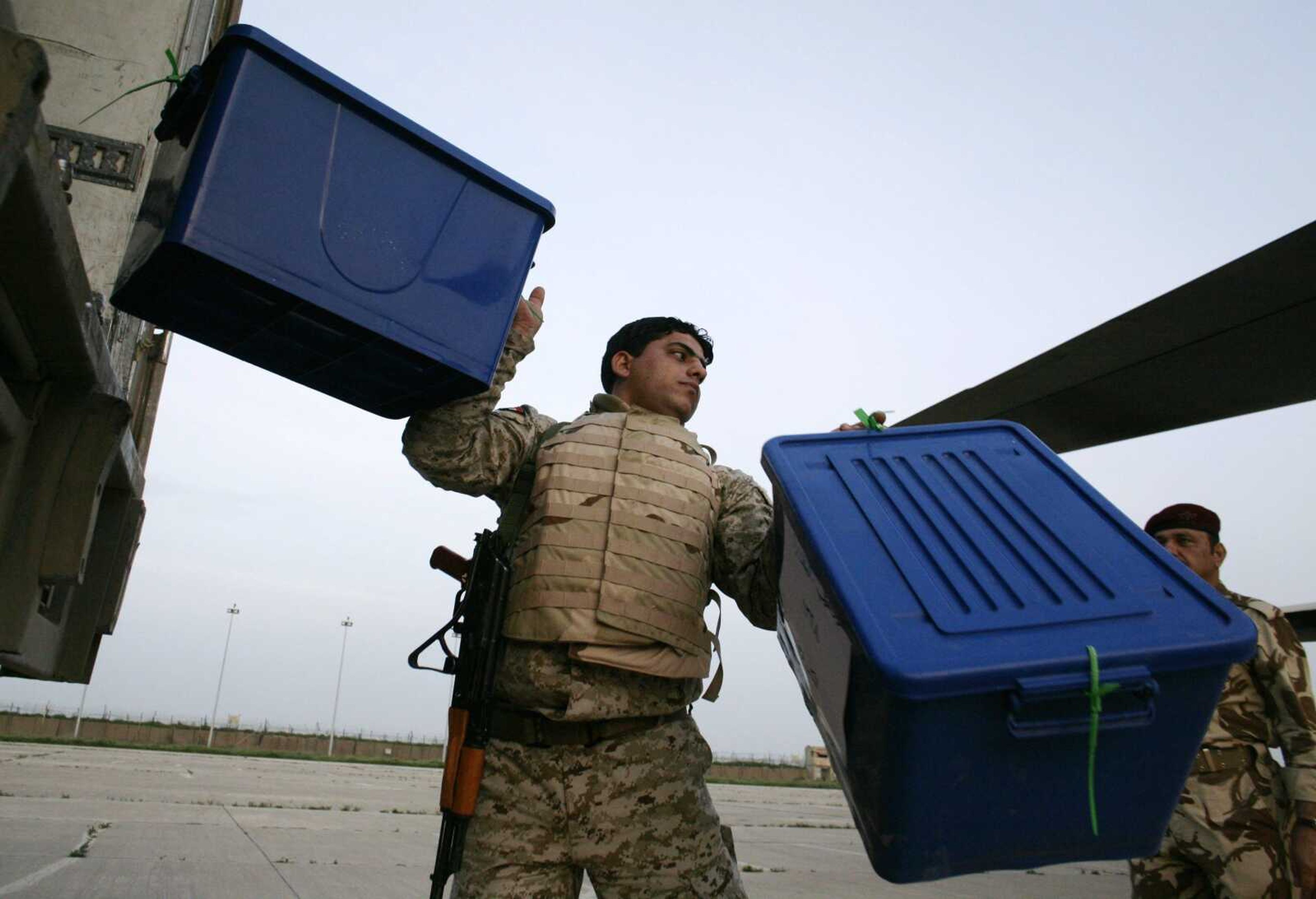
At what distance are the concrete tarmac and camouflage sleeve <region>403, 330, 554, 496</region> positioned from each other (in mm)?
2652

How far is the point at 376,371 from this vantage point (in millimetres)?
1765

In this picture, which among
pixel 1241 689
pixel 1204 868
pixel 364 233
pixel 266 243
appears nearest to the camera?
pixel 266 243

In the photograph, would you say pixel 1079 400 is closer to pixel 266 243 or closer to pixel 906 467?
pixel 906 467

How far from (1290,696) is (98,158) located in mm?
3914

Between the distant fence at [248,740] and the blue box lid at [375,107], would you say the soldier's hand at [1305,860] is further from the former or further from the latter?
the distant fence at [248,740]

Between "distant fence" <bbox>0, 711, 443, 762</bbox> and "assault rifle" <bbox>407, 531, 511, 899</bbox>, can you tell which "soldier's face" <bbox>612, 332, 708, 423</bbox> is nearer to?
"assault rifle" <bbox>407, 531, 511, 899</bbox>

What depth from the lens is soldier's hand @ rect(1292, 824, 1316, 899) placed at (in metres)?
2.64

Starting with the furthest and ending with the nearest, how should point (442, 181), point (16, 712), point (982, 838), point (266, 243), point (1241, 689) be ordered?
point (16, 712)
point (1241, 689)
point (442, 181)
point (266, 243)
point (982, 838)

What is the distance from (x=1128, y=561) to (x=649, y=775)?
3.30 ft

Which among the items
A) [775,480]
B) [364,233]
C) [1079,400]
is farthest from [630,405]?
[1079,400]

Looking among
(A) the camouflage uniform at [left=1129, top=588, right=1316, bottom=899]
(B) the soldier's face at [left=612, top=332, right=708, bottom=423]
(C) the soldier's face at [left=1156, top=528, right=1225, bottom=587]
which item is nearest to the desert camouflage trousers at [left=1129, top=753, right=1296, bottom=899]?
(A) the camouflage uniform at [left=1129, top=588, right=1316, bottom=899]

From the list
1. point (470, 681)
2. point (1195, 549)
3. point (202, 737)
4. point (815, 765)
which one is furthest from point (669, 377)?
point (202, 737)

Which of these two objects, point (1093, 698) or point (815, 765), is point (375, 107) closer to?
point (1093, 698)

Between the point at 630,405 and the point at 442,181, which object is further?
the point at 630,405
